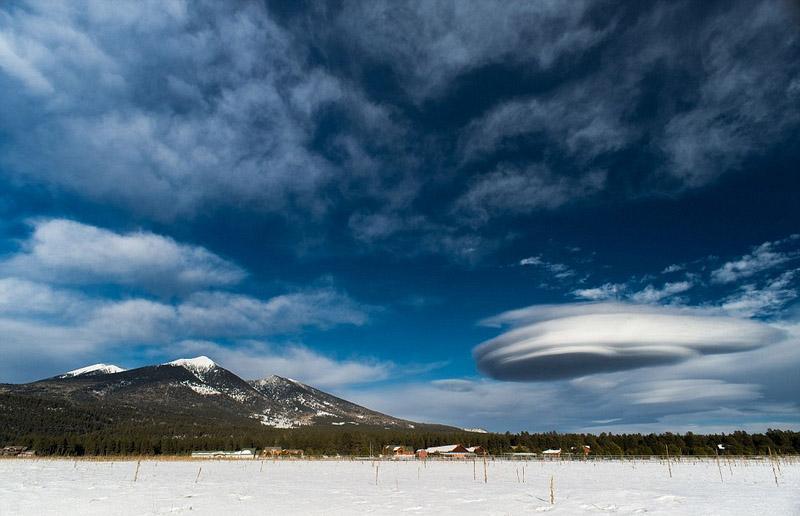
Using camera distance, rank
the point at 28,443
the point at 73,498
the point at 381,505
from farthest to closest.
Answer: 1. the point at 28,443
2. the point at 73,498
3. the point at 381,505

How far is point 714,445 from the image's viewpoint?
128 metres

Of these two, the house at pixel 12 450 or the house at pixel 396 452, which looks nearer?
the house at pixel 396 452

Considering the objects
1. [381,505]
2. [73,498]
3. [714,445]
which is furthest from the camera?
[714,445]

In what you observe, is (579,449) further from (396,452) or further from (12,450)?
(12,450)

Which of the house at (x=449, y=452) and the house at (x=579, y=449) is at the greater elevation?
the house at (x=579, y=449)

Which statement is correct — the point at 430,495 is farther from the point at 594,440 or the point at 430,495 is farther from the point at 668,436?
the point at 668,436

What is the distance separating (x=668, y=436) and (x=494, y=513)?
484 feet

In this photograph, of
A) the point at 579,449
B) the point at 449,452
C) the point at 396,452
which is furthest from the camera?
the point at 579,449

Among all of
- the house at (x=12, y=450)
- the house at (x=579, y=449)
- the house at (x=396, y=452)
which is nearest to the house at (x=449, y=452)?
the house at (x=396, y=452)

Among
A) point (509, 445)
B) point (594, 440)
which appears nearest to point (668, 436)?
point (594, 440)

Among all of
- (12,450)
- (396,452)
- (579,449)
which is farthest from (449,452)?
(12,450)

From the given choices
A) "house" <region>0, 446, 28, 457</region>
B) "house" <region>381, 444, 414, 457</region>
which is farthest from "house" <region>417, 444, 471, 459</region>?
"house" <region>0, 446, 28, 457</region>

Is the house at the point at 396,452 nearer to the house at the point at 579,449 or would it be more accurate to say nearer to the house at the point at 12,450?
the house at the point at 579,449

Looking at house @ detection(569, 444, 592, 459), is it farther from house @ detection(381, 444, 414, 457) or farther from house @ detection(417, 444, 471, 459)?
house @ detection(381, 444, 414, 457)
